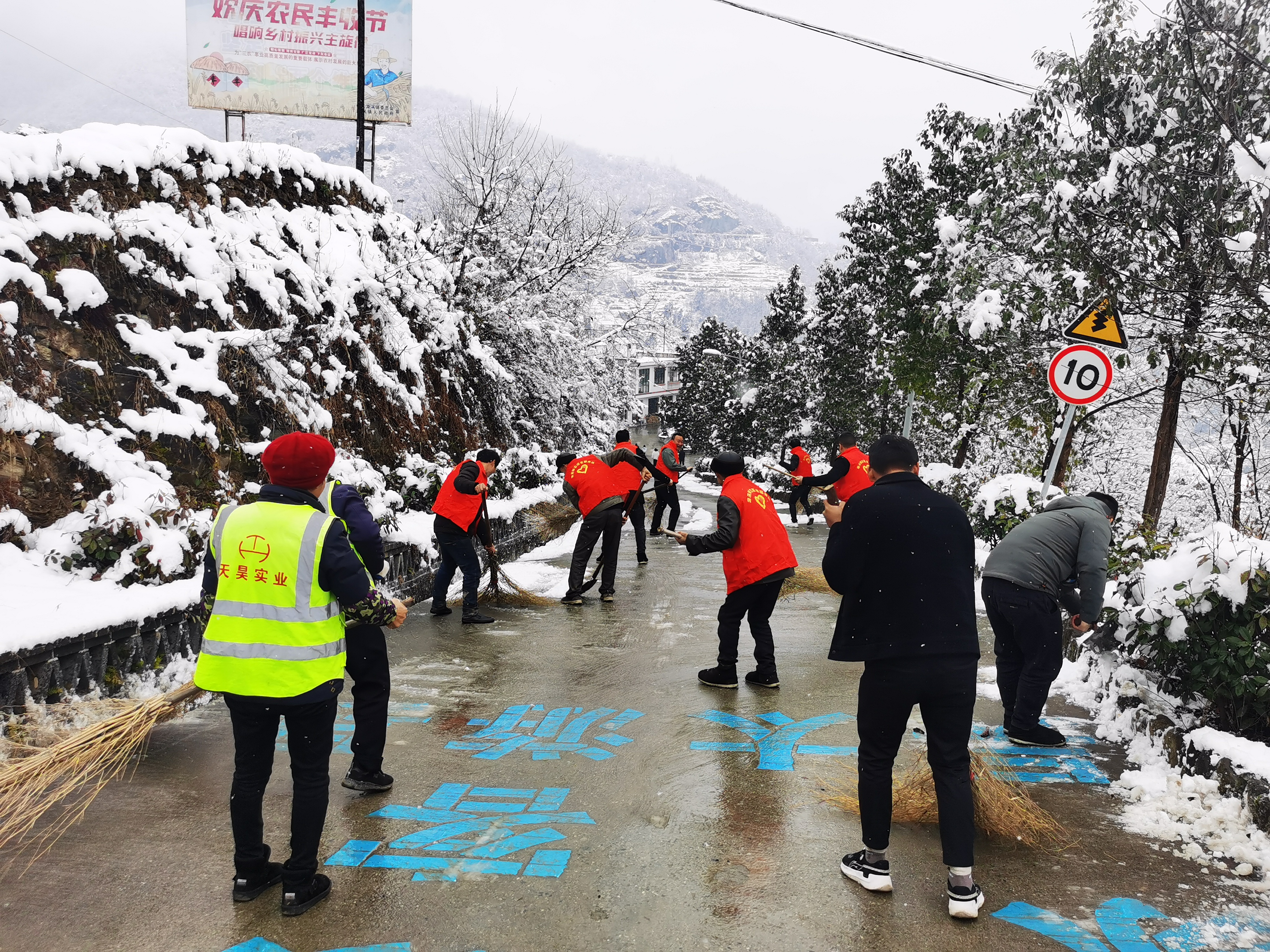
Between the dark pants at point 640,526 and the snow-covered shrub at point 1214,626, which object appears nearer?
the snow-covered shrub at point 1214,626

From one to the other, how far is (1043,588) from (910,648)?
204 cm

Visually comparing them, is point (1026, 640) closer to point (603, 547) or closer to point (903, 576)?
point (903, 576)

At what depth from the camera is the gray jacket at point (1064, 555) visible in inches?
194

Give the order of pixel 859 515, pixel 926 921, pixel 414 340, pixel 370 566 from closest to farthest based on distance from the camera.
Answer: pixel 926 921
pixel 859 515
pixel 370 566
pixel 414 340

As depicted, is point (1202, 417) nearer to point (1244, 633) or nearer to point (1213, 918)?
point (1244, 633)

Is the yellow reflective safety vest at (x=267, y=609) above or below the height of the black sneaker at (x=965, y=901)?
above

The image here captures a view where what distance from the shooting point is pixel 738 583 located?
6051 mm

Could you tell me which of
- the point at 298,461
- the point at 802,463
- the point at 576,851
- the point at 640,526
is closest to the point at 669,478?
the point at 640,526

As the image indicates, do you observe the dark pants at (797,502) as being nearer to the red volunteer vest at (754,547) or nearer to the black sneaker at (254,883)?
the red volunteer vest at (754,547)

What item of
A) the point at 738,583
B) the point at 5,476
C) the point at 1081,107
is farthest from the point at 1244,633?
the point at 1081,107

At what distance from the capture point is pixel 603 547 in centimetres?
950

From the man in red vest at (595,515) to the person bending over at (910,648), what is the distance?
18.9 feet

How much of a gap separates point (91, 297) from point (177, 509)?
2.18 metres

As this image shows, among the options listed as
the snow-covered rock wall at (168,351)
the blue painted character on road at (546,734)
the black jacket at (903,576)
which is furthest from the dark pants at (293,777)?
the snow-covered rock wall at (168,351)
